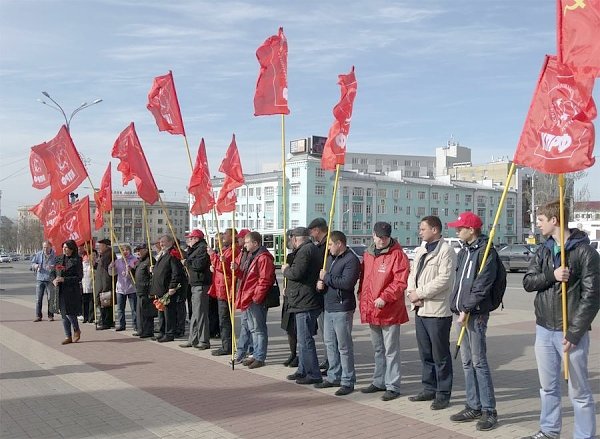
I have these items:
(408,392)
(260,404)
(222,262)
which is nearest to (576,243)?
(408,392)

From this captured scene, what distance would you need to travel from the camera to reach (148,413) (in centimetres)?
655

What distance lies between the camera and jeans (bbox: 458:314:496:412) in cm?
600

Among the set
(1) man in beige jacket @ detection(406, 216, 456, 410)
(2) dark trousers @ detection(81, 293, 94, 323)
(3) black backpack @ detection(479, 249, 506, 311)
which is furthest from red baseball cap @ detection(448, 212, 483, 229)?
(2) dark trousers @ detection(81, 293, 94, 323)

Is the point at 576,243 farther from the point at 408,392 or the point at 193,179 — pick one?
the point at 193,179

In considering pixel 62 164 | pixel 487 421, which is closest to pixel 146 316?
pixel 62 164

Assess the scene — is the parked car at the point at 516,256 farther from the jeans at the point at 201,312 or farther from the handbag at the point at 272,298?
the handbag at the point at 272,298

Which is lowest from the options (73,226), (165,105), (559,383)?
(559,383)

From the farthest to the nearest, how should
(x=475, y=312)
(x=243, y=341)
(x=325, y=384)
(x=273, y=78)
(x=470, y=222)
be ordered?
1. (x=243, y=341)
2. (x=273, y=78)
3. (x=325, y=384)
4. (x=470, y=222)
5. (x=475, y=312)

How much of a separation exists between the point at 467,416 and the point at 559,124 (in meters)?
2.90

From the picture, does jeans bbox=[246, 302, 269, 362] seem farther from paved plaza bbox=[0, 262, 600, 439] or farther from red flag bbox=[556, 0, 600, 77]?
red flag bbox=[556, 0, 600, 77]

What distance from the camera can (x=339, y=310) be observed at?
7.41m

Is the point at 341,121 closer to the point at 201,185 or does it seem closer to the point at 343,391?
the point at 201,185

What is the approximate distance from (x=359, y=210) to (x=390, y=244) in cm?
8216

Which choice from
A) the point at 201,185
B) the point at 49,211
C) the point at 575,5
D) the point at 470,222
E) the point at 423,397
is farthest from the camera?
the point at 49,211
